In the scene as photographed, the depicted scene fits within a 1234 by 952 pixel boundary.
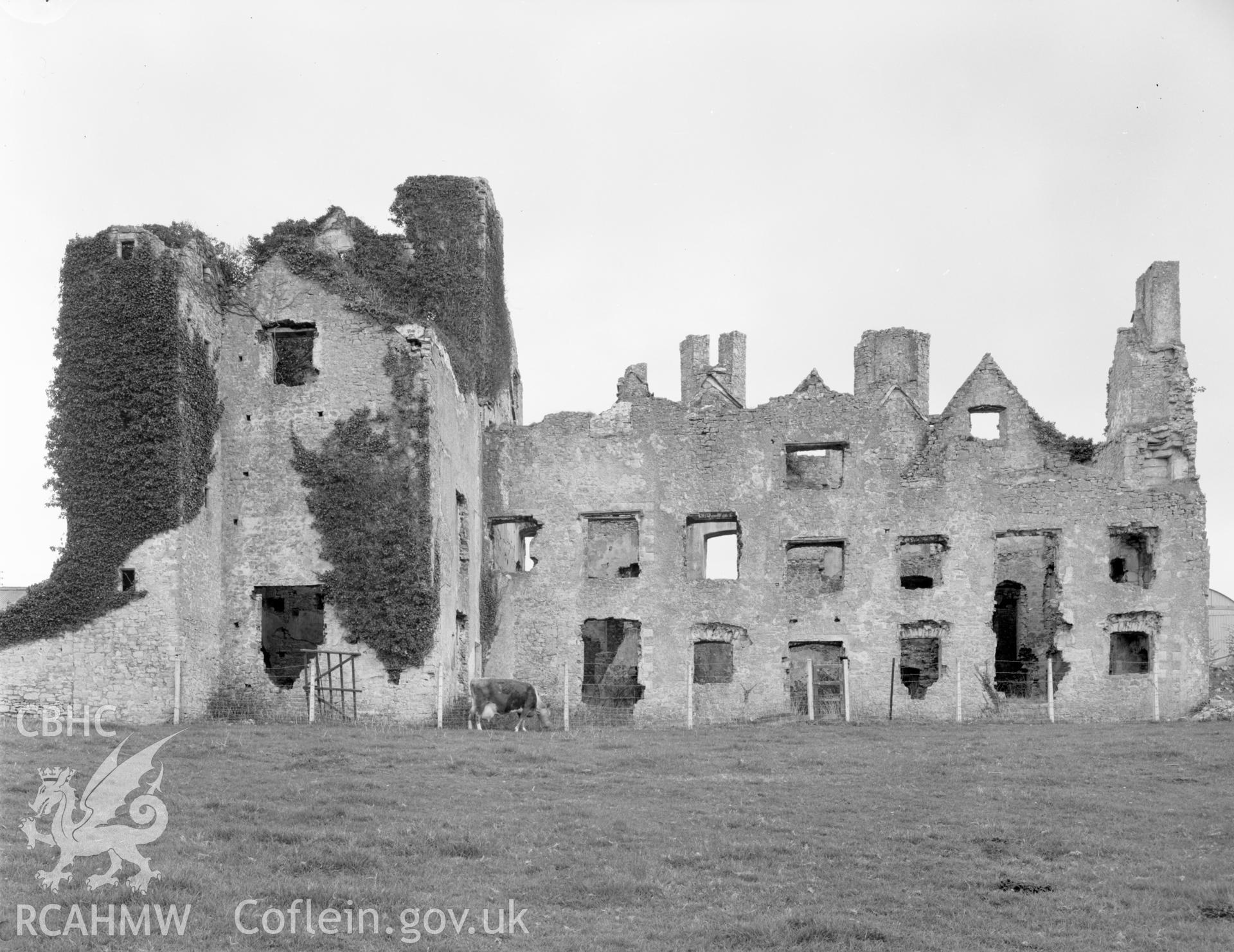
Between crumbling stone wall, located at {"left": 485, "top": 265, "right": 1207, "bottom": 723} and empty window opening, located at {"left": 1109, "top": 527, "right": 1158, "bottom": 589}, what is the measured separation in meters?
0.26

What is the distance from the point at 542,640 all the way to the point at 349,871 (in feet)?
65.8

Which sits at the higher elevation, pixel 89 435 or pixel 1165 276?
pixel 1165 276

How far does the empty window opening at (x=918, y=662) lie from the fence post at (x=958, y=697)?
1.89 feet

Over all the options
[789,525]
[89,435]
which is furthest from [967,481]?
[89,435]

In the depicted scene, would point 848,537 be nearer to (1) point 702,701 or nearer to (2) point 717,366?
(1) point 702,701

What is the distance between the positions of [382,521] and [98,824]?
15.1m

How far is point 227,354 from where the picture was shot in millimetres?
29828

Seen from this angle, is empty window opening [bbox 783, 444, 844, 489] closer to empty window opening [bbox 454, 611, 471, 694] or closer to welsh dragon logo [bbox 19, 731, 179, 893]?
empty window opening [bbox 454, 611, 471, 694]

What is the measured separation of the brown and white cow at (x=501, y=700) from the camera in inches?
1096

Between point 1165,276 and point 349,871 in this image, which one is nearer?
point 349,871

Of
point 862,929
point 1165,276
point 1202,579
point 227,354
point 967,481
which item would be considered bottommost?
point 862,929

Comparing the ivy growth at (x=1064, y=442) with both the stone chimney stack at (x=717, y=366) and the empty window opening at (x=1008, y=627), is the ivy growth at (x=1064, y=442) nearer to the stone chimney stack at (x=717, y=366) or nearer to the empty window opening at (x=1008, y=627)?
the empty window opening at (x=1008, y=627)

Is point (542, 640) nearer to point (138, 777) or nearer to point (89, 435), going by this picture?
point (89, 435)

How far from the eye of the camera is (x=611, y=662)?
36719mm
